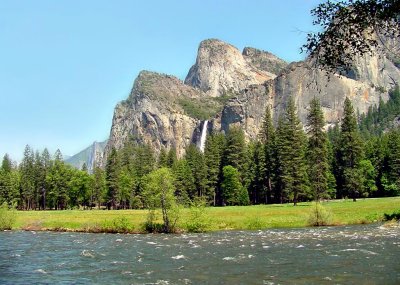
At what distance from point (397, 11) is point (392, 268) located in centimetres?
1494

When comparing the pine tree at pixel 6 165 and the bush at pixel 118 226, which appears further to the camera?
the pine tree at pixel 6 165

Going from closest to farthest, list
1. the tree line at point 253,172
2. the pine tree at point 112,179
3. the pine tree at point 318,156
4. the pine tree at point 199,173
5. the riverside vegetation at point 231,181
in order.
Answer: the riverside vegetation at point 231,181 → the pine tree at point 318,156 → the tree line at point 253,172 → the pine tree at point 199,173 → the pine tree at point 112,179

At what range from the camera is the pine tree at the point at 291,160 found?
77100mm

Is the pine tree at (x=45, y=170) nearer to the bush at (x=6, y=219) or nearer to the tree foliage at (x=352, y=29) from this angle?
the bush at (x=6, y=219)

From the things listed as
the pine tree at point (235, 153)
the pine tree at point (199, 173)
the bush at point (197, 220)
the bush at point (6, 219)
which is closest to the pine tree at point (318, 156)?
the pine tree at point (235, 153)

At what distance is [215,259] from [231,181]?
67462 mm

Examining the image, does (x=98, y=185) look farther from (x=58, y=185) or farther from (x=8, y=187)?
(x=8, y=187)

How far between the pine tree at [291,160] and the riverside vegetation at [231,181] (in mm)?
197

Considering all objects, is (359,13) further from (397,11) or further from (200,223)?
(200,223)

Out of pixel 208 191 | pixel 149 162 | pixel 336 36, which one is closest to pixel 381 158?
pixel 208 191

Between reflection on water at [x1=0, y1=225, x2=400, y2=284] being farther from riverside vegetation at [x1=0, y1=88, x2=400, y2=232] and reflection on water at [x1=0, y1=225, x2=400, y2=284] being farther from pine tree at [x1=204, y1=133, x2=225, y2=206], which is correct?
pine tree at [x1=204, y1=133, x2=225, y2=206]

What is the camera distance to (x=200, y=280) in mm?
21156

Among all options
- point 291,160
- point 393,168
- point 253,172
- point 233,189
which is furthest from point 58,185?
point 393,168

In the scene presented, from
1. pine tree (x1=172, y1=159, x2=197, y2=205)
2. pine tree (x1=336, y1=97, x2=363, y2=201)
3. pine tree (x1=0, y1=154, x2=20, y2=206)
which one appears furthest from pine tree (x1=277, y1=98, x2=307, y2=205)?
pine tree (x1=0, y1=154, x2=20, y2=206)
